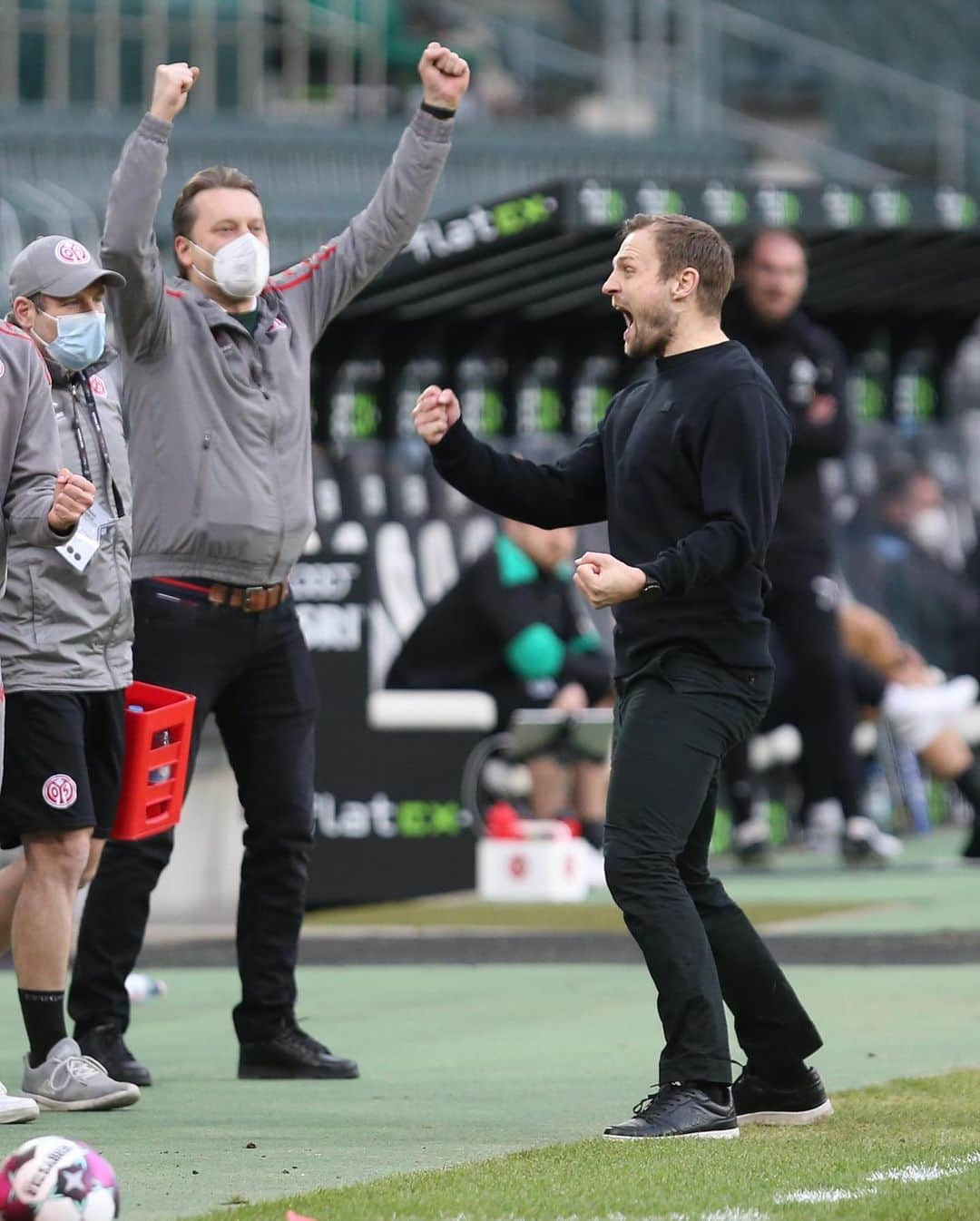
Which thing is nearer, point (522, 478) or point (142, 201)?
point (522, 478)

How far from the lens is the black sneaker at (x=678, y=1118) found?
5.46 meters

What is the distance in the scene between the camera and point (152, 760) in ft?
21.0

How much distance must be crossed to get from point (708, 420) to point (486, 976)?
3.98 m

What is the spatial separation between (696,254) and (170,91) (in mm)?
1359

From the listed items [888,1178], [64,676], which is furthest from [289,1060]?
[888,1178]

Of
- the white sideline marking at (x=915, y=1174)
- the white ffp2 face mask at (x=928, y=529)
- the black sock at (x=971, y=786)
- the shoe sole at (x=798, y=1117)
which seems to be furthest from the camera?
the white ffp2 face mask at (x=928, y=529)

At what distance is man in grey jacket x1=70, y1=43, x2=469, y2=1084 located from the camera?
21.4 feet

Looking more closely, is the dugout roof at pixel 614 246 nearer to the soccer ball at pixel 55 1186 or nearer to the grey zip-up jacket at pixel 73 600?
the grey zip-up jacket at pixel 73 600

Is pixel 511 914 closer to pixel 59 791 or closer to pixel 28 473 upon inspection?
pixel 59 791

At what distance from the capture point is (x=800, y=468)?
1246 cm

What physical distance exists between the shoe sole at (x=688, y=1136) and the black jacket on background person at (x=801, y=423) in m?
6.71

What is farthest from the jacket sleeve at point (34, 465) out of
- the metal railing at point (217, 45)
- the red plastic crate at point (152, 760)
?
the metal railing at point (217, 45)

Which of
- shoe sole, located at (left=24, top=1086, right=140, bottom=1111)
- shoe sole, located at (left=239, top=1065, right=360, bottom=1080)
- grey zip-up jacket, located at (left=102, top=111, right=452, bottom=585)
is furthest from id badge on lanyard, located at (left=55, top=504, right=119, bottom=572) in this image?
shoe sole, located at (left=239, top=1065, right=360, bottom=1080)

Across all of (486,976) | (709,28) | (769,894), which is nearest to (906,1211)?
(486,976)
